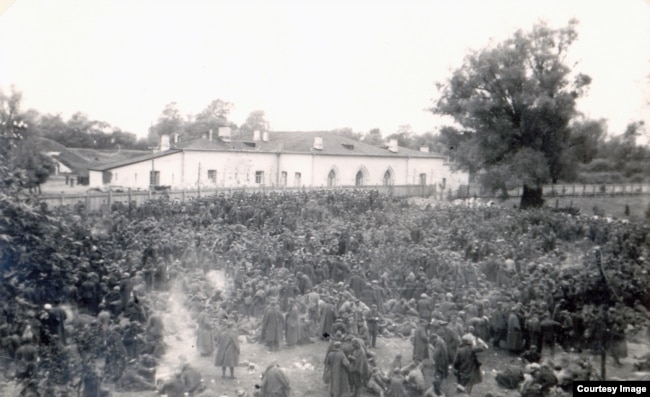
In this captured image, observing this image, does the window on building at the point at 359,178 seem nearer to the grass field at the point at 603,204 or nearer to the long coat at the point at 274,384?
the grass field at the point at 603,204

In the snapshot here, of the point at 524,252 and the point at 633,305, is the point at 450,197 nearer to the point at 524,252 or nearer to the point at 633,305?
the point at 524,252

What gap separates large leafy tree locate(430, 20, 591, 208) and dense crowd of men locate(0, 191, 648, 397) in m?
7.75

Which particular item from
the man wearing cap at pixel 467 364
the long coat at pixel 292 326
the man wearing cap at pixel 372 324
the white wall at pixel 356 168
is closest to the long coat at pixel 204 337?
the long coat at pixel 292 326

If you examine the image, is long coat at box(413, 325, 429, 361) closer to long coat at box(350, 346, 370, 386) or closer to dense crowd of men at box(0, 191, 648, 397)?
dense crowd of men at box(0, 191, 648, 397)

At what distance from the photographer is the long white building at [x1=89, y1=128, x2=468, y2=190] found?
110 feet

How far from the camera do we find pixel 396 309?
46.3 ft

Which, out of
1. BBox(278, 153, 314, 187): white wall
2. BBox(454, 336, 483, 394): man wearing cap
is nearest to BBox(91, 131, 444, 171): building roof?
BBox(278, 153, 314, 187): white wall

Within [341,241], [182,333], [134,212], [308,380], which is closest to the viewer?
[308,380]

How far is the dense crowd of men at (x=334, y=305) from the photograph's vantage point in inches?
372

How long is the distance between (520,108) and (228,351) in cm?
2463

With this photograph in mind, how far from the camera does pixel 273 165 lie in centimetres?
3997

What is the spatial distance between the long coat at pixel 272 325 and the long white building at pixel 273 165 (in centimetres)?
2213

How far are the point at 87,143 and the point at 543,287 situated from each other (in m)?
49.7

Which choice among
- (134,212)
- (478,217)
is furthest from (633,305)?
(134,212)
